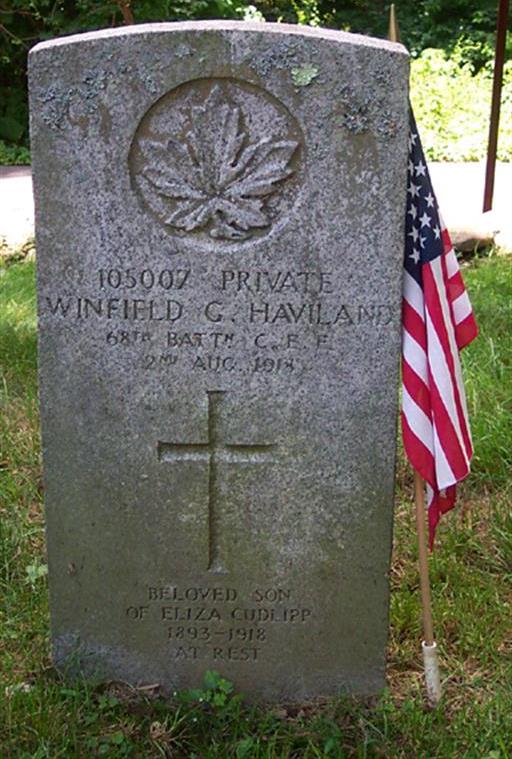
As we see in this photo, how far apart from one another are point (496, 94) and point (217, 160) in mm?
5168

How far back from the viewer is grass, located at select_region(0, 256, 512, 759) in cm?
304

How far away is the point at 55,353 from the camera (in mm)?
3035

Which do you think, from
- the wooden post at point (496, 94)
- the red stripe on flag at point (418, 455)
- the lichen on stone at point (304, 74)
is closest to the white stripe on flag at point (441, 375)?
the red stripe on flag at point (418, 455)

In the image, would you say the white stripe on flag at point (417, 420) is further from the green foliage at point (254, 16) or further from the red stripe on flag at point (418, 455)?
the green foliage at point (254, 16)

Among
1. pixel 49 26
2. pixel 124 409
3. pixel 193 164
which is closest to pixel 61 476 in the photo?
pixel 124 409

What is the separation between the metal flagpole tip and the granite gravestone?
14cm

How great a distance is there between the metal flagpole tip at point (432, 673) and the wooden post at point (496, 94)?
513 centimetres

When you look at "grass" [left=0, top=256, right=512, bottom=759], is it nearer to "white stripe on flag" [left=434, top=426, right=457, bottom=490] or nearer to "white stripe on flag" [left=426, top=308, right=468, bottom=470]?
"white stripe on flag" [left=434, top=426, right=457, bottom=490]

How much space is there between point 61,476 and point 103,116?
104 cm

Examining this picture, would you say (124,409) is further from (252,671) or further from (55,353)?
(252,671)

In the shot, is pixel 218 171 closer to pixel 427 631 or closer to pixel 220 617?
pixel 220 617

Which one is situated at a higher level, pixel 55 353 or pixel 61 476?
pixel 55 353

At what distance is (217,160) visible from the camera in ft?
9.32

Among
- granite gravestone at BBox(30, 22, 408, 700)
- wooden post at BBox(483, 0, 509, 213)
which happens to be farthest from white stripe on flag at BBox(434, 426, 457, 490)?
wooden post at BBox(483, 0, 509, 213)
